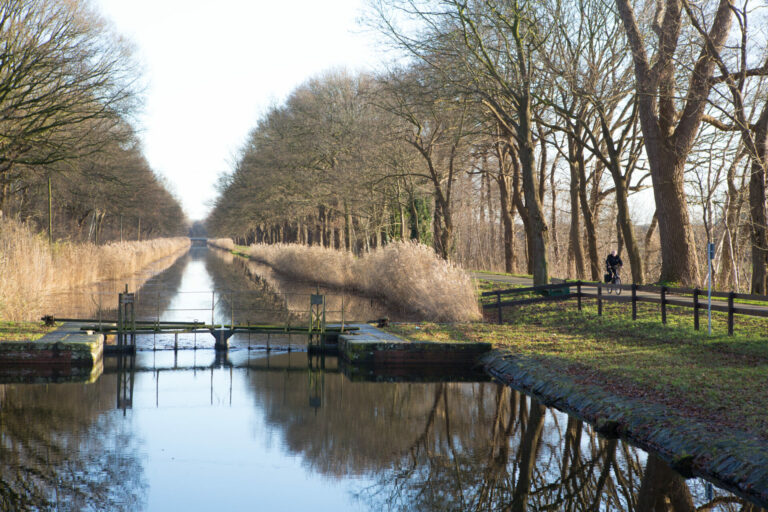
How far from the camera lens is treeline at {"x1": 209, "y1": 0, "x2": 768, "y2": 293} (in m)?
Answer: 21.6

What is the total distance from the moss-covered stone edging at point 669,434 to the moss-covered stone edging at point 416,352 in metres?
2.79

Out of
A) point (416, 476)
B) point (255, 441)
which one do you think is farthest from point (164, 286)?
point (416, 476)

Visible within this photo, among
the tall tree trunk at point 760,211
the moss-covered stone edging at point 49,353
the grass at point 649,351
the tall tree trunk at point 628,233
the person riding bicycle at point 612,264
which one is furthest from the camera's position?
the person riding bicycle at point 612,264

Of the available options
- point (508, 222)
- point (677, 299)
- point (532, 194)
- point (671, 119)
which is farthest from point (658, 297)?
point (508, 222)

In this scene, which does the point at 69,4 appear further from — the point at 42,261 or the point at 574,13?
the point at 574,13

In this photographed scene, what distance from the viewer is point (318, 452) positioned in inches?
397

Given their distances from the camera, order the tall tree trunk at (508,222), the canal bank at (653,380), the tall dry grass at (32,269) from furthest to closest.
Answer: the tall tree trunk at (508,222) < the tall dry grass at (32,269) < the canal bank at (653,380)

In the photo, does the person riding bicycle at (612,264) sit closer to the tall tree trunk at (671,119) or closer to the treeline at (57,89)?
the tall tree trunk at (671,119)

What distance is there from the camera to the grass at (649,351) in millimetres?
10344

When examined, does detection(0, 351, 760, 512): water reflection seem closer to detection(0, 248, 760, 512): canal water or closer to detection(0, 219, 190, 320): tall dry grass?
detection(0, 248, 760, 512): canal water

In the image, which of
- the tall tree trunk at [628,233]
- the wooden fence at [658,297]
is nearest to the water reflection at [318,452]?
the wooden fence at [658,297]

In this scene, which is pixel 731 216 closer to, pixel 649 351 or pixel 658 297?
pixel 658 297

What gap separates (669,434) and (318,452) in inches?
176

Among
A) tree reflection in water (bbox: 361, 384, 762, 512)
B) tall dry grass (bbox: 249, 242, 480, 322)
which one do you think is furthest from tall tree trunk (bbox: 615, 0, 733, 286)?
tree reflection in water (bbox: 361, 384, 762, 512)
